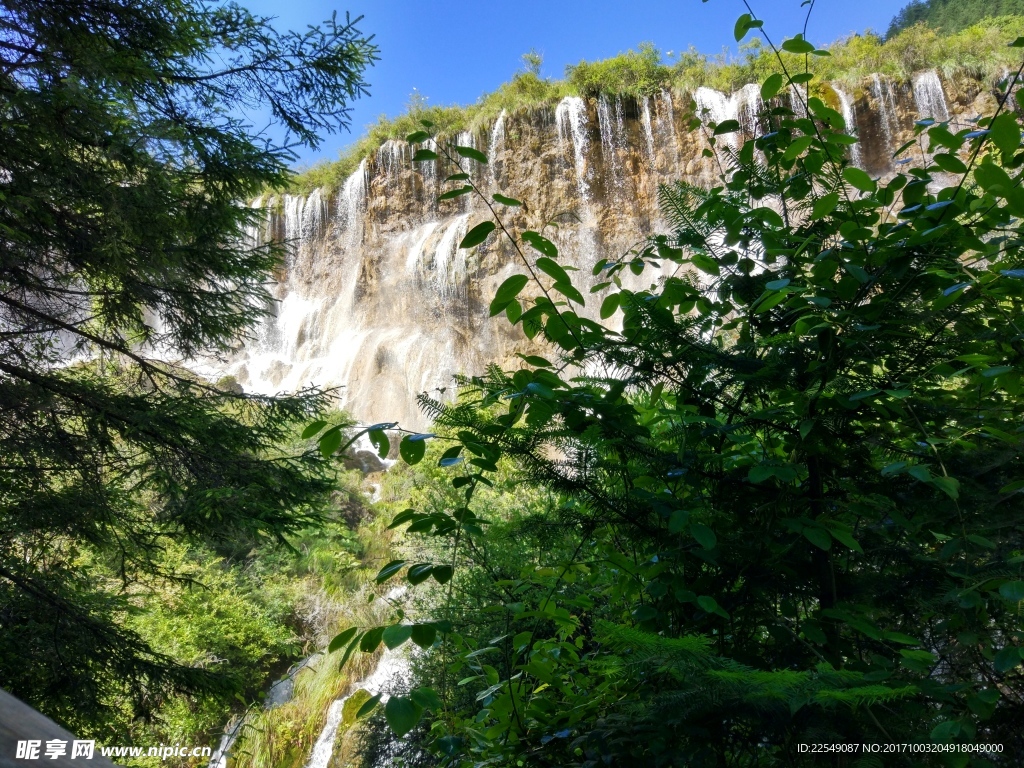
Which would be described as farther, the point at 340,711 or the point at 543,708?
the point at 340,711

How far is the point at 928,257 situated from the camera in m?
1.01

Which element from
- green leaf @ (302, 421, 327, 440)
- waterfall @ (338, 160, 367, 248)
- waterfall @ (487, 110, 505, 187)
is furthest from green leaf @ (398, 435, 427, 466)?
waterfall @ (338, 160, 367, 248)

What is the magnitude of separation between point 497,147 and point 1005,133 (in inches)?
791

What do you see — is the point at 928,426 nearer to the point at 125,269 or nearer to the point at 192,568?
the point at 125,269

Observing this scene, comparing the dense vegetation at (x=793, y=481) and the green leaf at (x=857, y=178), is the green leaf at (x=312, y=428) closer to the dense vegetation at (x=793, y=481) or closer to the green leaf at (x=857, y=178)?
the dense vegetation at (x=793, y=481)

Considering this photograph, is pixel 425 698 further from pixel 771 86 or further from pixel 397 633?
pixel 771 86

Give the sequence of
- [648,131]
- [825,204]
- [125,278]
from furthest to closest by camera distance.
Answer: [648,131], [125,278], [825,204]

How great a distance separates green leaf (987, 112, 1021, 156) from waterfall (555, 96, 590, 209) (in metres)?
18.9

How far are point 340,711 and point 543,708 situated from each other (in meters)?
8.55

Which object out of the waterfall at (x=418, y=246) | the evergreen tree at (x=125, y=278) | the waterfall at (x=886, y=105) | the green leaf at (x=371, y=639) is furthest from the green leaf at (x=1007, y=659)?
the waterfall at (x=418, y=246)

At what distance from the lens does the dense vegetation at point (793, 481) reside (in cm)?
90

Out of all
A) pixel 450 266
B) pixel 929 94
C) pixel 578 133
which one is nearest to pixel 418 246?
pixel 450 266

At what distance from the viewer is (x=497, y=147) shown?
64.7 feet

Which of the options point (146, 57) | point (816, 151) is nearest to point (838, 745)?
point (816, 151)
